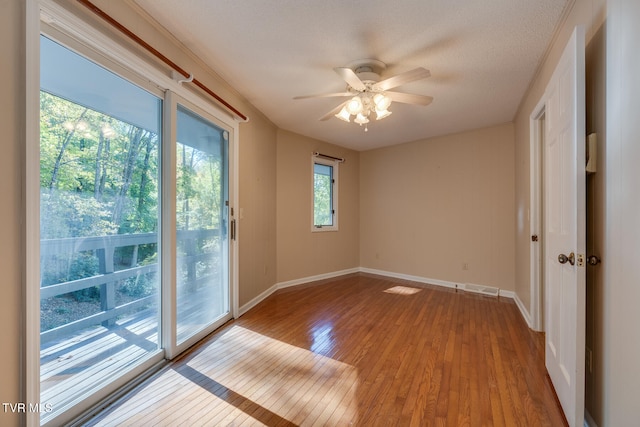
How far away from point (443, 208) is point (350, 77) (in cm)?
317

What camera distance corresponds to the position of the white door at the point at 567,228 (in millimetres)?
1355

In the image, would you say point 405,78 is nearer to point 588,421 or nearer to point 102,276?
point 588,421

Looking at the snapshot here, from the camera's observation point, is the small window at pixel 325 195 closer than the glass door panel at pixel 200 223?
No

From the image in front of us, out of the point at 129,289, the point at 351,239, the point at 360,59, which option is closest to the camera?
the point at 129,289

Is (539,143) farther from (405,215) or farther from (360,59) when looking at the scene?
(405,215)

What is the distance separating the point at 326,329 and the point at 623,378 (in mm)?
2121

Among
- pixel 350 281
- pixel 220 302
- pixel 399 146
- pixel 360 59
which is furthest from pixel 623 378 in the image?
pixel 399 146

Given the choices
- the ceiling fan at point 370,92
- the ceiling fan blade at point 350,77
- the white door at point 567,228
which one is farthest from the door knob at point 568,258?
the ceiling fan blade at point 350,77

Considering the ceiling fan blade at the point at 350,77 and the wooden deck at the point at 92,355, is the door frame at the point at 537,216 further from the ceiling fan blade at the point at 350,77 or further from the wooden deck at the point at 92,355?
the wooden deck at the point at 92,355

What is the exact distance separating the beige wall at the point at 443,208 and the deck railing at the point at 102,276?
402cm

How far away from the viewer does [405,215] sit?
498 centimetres

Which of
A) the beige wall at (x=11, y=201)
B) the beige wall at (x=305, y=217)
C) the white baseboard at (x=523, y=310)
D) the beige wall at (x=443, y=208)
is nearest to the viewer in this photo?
the beige wall at (x=11, y=201)

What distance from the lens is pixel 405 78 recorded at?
79.7 inches

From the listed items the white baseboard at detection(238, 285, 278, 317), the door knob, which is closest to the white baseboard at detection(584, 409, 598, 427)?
Answer: the door knob
